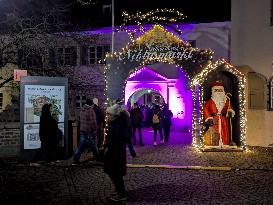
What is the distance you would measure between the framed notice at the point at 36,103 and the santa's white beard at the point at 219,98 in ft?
17.7

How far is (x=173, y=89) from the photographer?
28.0 metres

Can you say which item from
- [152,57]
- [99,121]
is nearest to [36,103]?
[99,121]

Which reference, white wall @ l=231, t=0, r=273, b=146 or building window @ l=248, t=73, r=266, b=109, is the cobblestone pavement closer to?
white wall @ l=231, t=0, r=273, b=146

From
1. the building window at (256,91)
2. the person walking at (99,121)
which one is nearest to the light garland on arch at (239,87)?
the building window at (256,91)

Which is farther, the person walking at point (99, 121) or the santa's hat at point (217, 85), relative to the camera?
the person walking at point (99, 121)

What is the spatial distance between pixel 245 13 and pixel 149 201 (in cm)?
1224

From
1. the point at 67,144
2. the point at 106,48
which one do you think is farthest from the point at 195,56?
the point at 106,48

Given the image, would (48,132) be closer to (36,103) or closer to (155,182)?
(36,103)

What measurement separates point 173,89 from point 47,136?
611 inches

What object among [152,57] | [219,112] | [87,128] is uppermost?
[152,57]

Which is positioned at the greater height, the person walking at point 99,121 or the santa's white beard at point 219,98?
the santa's white beard at point 219,98

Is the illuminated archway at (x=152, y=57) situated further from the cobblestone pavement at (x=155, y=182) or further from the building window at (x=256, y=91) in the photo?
the cobblestone pavement at (x=155, y=182)

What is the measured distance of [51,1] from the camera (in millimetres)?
19656

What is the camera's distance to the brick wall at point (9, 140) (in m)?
15.0
